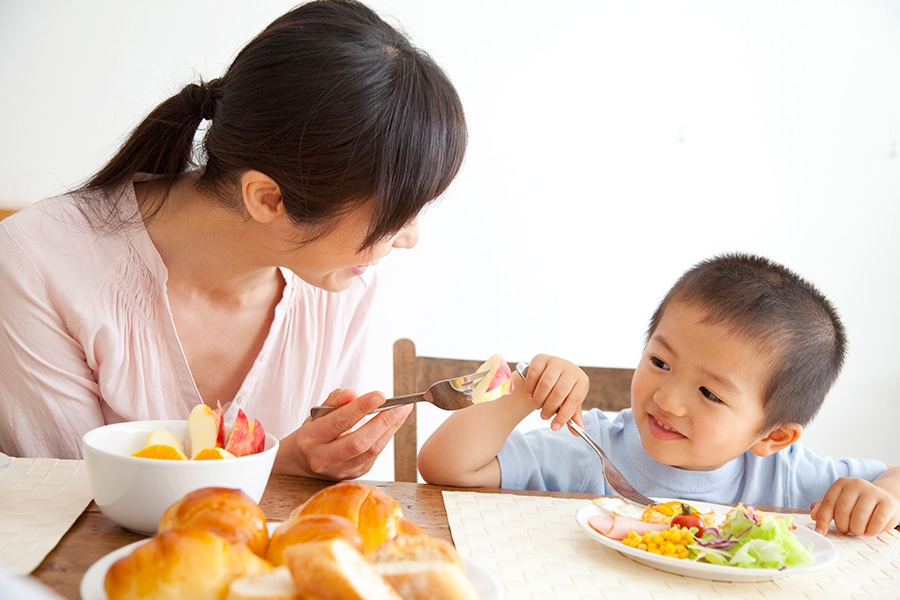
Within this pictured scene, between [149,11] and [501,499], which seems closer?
[501,499]

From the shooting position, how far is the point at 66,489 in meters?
0.74

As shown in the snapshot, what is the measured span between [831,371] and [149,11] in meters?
2.28

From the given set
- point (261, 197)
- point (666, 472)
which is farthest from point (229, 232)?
point (666, 472)

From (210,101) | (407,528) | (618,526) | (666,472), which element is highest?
(210,101)

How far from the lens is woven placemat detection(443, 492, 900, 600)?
0.64 meters

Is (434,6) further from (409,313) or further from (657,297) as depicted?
(657,297)

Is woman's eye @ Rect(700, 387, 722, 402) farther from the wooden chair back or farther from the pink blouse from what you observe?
the pink blouse

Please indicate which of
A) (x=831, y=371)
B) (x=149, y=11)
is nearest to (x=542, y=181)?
(x=149, y=11)

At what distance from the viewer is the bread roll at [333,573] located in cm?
35

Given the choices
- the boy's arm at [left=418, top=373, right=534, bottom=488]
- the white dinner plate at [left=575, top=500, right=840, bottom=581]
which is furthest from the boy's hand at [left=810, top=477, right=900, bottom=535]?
the boy's arm at [left=418, top=373, right=534, bottom=488]

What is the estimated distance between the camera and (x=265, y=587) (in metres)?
0.38

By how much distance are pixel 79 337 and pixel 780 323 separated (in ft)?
3.27

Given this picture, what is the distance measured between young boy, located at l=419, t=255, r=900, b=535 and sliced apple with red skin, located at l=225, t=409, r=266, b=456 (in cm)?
33

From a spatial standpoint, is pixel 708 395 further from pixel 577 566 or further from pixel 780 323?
pixel 577 566
